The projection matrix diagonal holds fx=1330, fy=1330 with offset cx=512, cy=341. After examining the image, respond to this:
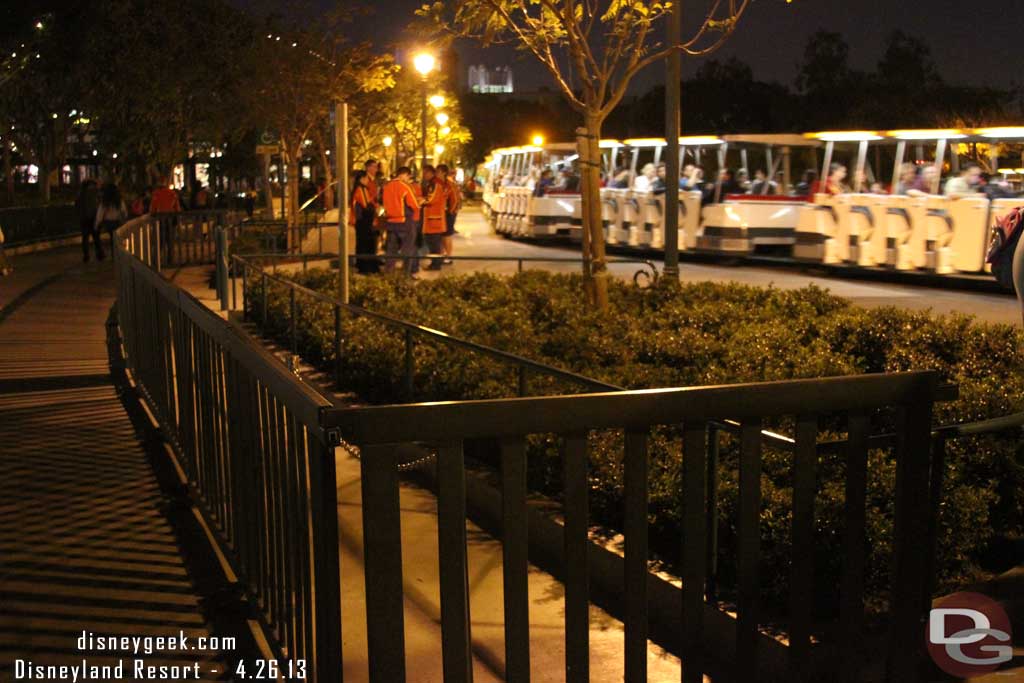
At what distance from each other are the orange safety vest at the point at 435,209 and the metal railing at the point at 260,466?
586 inches

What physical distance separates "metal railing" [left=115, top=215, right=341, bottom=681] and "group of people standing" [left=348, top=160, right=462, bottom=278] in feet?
33.2

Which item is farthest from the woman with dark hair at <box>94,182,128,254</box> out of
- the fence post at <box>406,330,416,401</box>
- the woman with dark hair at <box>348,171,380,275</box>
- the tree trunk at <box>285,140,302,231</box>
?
the fence post at <box>406,330,416,401</box>

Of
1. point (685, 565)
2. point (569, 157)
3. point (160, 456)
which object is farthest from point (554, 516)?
point (569, 157)

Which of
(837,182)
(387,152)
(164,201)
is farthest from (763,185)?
(387,152)

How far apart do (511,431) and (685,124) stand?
90.6m

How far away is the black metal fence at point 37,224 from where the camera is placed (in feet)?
99.6

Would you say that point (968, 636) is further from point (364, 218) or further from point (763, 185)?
point (763, 185)

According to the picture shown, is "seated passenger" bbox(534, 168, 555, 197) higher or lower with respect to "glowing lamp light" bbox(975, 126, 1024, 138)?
lower

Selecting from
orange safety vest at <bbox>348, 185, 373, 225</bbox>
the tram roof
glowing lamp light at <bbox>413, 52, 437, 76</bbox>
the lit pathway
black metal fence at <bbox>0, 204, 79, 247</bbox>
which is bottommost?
the lit pathway

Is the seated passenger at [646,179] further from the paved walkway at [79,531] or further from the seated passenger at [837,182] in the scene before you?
the paved walkway at [79,531]

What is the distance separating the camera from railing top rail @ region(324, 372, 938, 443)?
2965 millimetres

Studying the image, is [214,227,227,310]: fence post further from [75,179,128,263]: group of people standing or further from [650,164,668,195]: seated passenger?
[650,164,668,195]: seated passenger

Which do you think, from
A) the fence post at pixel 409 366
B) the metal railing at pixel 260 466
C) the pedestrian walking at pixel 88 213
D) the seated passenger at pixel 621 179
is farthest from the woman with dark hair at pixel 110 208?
the metal railing at pixel 260 466

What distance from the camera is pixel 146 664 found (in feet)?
15.7
